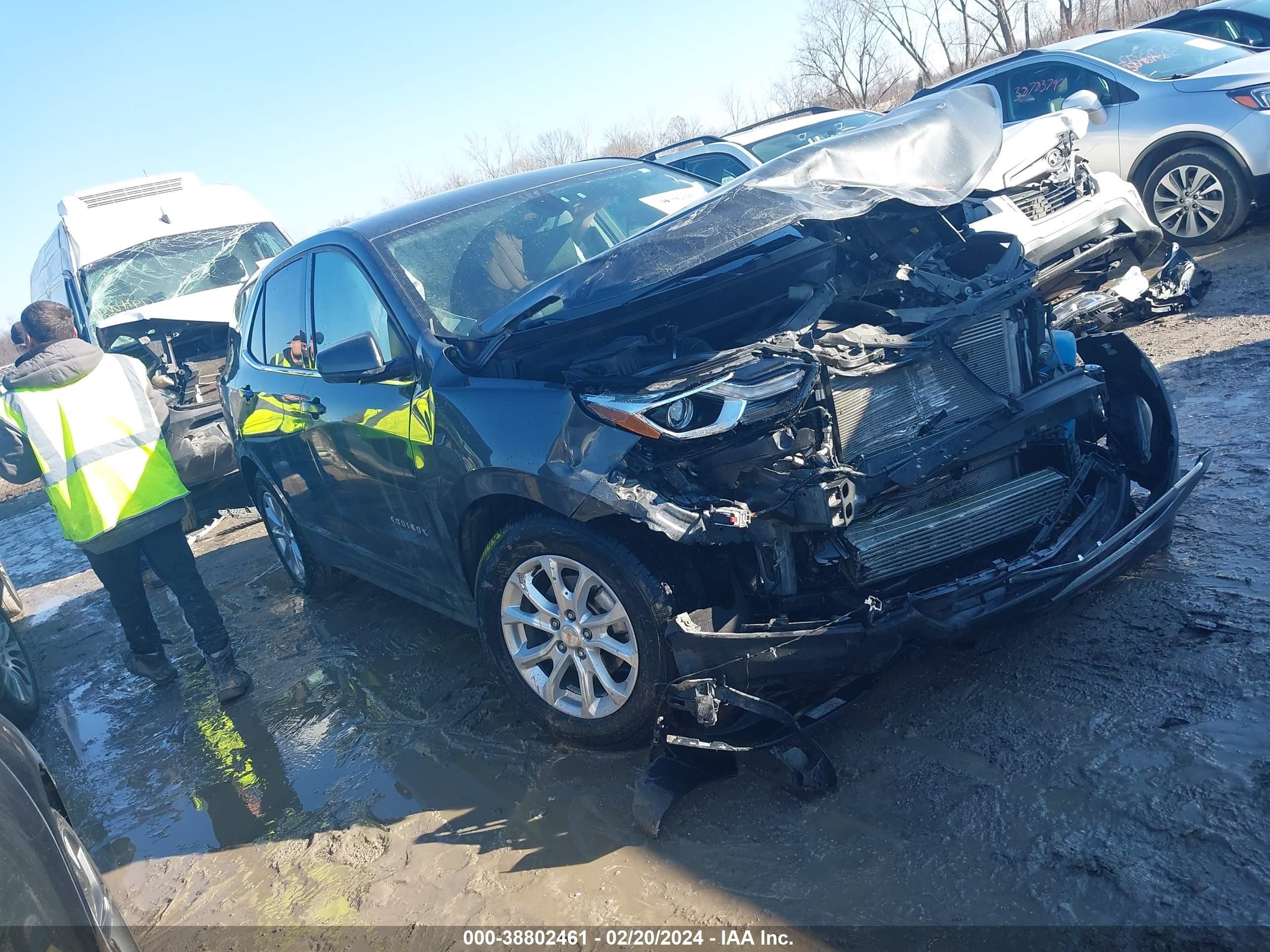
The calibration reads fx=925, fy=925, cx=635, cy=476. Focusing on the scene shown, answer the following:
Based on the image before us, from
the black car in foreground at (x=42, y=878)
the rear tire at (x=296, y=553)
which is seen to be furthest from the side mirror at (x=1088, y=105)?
the black car in foreground at (x=42, y=878)

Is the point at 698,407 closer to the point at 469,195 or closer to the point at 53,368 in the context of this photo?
the point at 469,195

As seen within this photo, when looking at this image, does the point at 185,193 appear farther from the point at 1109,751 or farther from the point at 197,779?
the point at 1109,751

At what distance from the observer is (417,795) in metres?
3.43

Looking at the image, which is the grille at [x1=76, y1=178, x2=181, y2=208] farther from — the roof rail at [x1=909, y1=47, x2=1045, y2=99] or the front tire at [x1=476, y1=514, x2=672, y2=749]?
the front tire at [x1=476, y1=514, x2=672, y2=749]

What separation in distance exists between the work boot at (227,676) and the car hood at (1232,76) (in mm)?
8275

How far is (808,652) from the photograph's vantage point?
8.95 feet

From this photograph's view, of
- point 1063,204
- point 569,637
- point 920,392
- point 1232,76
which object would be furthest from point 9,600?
point 1232,76

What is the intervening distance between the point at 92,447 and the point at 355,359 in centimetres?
195

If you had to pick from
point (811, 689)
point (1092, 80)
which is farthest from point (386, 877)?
point (1092, 80)

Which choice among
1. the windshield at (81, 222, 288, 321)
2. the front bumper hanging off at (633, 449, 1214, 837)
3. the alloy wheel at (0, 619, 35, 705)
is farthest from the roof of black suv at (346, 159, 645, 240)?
the windshield at (81, 222, 288, 321)

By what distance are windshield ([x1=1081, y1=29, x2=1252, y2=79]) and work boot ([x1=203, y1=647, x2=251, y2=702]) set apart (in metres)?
8.46

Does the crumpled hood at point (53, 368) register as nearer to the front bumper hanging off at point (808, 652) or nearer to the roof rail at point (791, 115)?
the front bumper hanging off at point (808, 652)

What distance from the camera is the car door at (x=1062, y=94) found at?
26.4 ft

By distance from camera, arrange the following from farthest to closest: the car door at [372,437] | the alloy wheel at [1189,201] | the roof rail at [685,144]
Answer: the roof rail at [685,144] < the alloy wheel at [1189,201] < the car door at [372,437]
